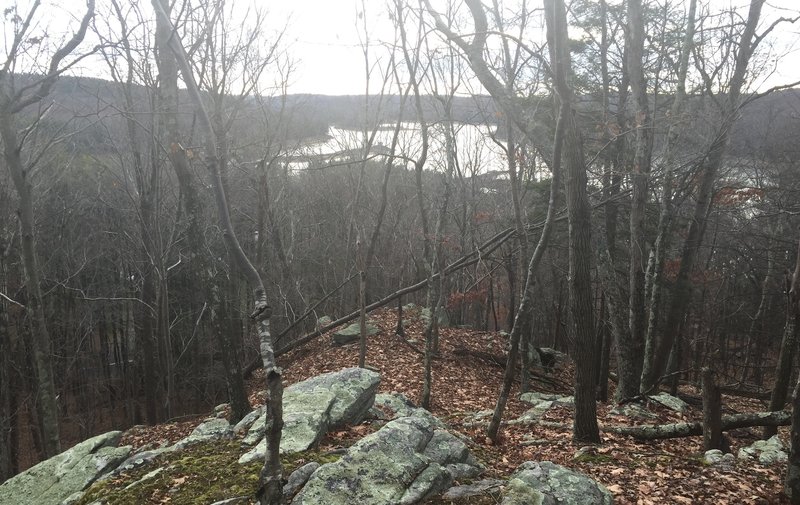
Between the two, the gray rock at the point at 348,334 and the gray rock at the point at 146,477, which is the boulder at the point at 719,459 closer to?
the gray rock at the point at 146,477

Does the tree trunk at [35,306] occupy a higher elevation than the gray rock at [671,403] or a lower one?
higher

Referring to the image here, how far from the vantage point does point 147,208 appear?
42.3 feet

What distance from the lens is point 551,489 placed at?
11.7 ft

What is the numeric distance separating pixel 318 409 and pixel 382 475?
2.10 metres

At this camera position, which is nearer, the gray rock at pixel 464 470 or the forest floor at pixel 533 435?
the gray rock at pixel 464 470

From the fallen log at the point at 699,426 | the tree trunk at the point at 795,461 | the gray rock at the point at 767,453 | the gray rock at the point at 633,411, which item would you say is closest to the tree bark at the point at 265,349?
the tree trunk at the point at 795,461

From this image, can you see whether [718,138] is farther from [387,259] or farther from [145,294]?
[387,259]

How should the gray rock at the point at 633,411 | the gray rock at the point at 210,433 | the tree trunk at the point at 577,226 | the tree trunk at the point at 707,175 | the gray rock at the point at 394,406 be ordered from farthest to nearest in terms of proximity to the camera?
the tree trunk at the point at 707,175 < the gray rock at the point at 633,411 < the gray rock at the point at 394,406 < the gray rock at the point at 210,433 < the tree trunk at the point at 577,226

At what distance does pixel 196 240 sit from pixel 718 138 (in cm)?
949

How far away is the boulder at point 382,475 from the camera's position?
3.51 meters

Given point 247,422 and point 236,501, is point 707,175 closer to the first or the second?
point 247,422

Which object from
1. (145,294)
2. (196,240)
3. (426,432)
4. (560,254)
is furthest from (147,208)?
(560,254)

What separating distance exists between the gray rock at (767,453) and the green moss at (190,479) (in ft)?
15.7

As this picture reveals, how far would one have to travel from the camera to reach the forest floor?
459 centimetres
